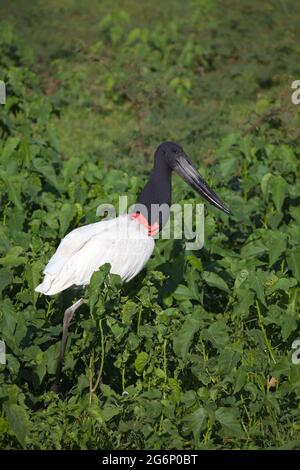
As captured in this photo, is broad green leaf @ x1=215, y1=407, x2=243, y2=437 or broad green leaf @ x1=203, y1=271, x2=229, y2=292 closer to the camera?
broad green leaf @ x1=215, y1=407, x2=243, y2=437

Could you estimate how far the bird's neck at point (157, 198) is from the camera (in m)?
5.78

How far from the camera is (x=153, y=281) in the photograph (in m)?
5.46

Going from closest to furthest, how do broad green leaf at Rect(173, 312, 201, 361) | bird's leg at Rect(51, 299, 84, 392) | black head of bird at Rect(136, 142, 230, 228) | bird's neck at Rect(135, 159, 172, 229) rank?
broad green leaf at Rect(173, 312, 201, 361) → bird's leg at Rect(51, 299, 84, 392) → bird's neck at Rect(135, 159, 172, 229) → black head of bird at Rect(136, 142, 230, 228)

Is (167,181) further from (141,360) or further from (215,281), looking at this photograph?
(141,360)

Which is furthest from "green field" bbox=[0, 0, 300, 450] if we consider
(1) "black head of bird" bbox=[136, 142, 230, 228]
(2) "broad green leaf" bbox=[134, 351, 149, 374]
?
(1) "black head of bird" bbox=[136, 142, 230, 228]

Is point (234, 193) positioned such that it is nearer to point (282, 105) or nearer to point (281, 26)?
point (282, 105)

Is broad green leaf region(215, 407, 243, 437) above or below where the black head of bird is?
below

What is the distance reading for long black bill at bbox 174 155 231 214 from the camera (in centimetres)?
596

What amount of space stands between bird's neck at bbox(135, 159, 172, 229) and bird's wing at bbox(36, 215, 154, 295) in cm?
22

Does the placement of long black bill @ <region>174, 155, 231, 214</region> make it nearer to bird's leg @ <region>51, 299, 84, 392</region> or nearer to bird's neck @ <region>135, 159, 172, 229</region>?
bird's neck @ <region>135, 159, 172, 229</region>

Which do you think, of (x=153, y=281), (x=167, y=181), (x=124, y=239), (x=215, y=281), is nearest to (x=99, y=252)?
(x=124, y=239)

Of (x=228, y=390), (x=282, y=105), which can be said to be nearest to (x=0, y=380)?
(x=228, y=390)

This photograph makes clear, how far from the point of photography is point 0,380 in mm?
4379

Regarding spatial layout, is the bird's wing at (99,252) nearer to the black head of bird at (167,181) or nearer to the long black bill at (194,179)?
the black head of bird at (167,181)
